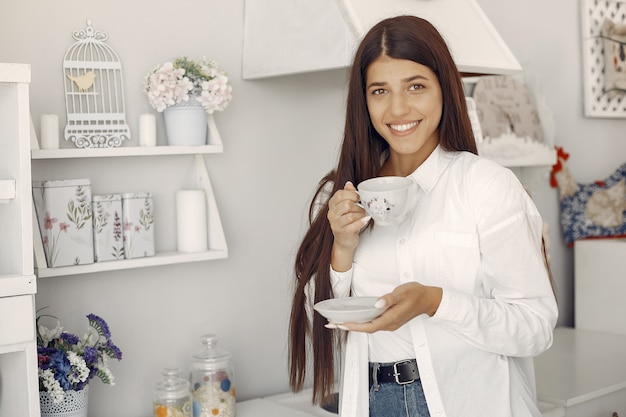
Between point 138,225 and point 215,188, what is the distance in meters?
0.29

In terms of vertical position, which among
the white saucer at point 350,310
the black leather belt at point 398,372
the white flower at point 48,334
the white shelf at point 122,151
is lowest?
the black leather belt at point 398,372

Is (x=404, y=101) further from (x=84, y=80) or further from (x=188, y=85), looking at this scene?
(x=84, y=80)

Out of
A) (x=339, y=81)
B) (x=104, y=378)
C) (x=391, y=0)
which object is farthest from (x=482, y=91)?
(x=104, y=378)

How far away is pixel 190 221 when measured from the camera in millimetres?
1986

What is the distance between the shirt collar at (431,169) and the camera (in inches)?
58.2

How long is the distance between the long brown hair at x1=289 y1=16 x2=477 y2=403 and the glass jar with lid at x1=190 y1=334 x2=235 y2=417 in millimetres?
363

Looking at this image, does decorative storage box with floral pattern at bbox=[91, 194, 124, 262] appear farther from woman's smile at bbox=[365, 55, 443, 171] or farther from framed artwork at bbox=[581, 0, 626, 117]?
framed artwork at bbox=[581, 0, 626, 117]

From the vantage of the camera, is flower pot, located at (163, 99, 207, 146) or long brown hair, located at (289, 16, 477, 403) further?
flower pot, located at (163, 99, 207, 146)

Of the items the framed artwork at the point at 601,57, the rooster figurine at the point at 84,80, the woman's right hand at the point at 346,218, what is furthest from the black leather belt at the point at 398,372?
the framed artwork at the point at 601,57

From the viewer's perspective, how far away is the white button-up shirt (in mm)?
1369

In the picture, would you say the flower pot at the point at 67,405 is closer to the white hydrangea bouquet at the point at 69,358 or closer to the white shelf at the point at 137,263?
the white hydrangea bouquet at the point at 69,358

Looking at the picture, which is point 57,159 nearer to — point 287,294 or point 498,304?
point 287,294

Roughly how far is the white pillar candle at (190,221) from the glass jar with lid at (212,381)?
0.73 feet

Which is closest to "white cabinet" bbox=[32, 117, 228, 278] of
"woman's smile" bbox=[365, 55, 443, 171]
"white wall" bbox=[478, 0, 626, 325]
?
"woman's smile" bbox=[365, 55, 443, 171]
